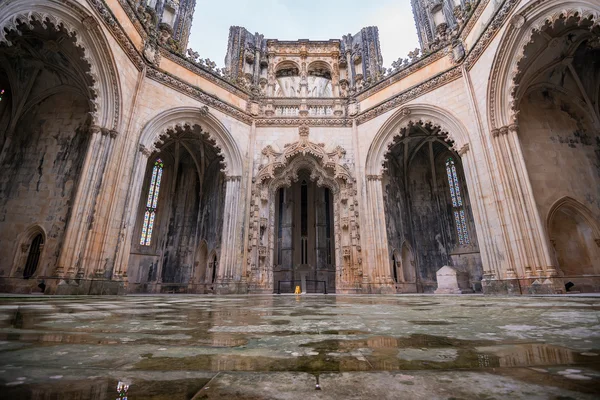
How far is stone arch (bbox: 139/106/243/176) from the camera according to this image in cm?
1070

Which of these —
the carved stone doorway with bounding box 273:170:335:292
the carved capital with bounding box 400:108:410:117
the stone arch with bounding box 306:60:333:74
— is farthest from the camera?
the carved stone doorway with bounding box 273:170:335:292

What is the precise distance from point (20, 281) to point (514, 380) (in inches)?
541

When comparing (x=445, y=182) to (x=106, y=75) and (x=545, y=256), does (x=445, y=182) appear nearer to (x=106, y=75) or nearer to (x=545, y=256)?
(x=545, y=256)

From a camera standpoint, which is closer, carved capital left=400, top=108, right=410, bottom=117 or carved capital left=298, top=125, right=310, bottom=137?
carved capital left=400, top=108, right=410, bottom=117

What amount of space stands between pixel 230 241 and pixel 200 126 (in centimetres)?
526

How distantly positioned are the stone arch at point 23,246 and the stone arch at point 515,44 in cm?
1630

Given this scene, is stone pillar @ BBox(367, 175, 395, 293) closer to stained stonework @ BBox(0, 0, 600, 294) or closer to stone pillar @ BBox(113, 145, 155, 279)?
stained stonework @ BBox(0, 0, 600, 294)

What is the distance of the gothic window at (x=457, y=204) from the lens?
1628 cm

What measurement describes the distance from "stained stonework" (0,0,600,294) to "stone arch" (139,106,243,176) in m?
0.08

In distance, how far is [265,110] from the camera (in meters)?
14.4

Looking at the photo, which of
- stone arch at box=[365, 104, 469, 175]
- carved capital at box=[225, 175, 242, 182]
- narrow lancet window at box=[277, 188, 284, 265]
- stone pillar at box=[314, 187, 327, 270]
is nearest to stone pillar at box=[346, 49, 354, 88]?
stone arch at box=[365, 104, 469, 175]

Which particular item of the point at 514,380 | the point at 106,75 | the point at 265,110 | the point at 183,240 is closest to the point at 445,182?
the point at 265,110

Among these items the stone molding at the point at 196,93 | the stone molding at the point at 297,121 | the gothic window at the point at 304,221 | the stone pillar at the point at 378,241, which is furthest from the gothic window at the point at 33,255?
the gothic window at the point at 304,221

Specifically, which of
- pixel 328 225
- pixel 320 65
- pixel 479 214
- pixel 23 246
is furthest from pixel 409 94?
pixel 23 246
